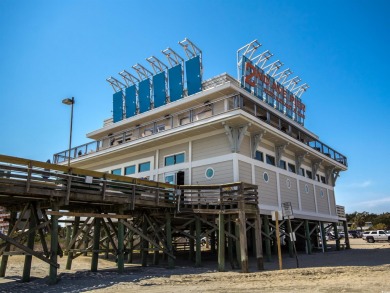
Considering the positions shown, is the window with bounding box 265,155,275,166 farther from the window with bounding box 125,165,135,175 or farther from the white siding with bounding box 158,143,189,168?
the window with bounding box 125,165,135,175

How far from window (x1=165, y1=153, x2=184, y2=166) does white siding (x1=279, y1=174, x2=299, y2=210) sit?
6691 millimetres

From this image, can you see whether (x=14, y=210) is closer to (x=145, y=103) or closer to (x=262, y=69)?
(x=145, y=103)

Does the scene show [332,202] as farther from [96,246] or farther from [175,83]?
[96,246]

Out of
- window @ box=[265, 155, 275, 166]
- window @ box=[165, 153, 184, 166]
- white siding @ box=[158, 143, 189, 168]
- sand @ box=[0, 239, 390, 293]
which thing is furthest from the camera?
window @ box=[265, 155, 275, 166]

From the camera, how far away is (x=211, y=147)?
20078 mm

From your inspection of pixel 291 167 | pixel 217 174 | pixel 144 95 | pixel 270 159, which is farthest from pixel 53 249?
pixel 291 167

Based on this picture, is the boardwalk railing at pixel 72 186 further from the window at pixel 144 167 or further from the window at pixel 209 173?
the window at pixel 144 167

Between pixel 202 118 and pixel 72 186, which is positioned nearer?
pixel 72 186

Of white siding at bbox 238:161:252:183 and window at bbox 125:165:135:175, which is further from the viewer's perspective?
window at bbox 125:165:135:175

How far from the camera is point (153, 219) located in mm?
17969

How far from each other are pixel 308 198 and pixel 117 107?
1672 centimetres

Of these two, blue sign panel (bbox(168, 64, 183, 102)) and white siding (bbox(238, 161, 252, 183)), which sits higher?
blue sign panel (bbox(168, 64, 183, 102))

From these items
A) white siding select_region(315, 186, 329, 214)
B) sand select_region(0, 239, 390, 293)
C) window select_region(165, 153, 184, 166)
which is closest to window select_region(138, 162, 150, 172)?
window select_region(165, 153, 184, 166)

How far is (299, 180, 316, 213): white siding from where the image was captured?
2511 centimetres
